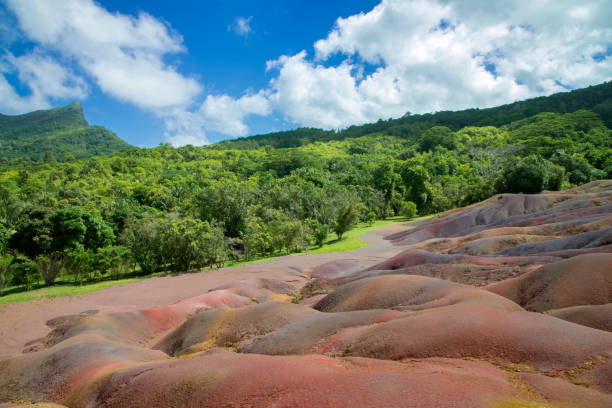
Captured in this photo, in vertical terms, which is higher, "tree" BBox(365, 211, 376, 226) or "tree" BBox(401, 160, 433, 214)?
"tree" BBox(401, 160, 433, 214)

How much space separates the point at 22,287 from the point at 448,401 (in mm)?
34333

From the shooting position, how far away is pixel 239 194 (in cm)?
4419

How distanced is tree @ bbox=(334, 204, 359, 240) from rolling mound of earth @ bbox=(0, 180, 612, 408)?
2788 centimetres

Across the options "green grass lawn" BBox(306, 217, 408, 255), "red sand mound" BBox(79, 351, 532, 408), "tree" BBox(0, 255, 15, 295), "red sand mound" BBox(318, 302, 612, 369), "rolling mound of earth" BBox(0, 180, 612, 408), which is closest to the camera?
"red sand mound" BBox(79, 351, 532, 408)

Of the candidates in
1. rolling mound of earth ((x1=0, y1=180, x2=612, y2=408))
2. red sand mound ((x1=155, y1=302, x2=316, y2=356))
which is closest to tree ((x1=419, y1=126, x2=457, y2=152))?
rolling mound of earth ((x1=0, y1=180, x2=612, y2=408))

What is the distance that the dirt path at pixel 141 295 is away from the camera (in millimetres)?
15753

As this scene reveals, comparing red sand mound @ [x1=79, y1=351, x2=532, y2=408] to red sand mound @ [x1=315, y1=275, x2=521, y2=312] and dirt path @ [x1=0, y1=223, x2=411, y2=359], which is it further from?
dirt path @ [x1=0, y1=223, x2=411, y2=359]

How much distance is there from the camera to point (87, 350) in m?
9.39

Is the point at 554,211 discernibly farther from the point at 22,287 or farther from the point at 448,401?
the point at 22,287

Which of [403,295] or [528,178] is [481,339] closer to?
[403,295]

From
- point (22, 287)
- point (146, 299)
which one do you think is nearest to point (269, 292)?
point (146, 299)

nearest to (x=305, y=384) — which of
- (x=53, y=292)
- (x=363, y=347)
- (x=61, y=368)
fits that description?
(x=363, y=347)

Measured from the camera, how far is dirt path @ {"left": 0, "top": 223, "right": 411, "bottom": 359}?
51.7ft

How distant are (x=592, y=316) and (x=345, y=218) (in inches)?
1539
